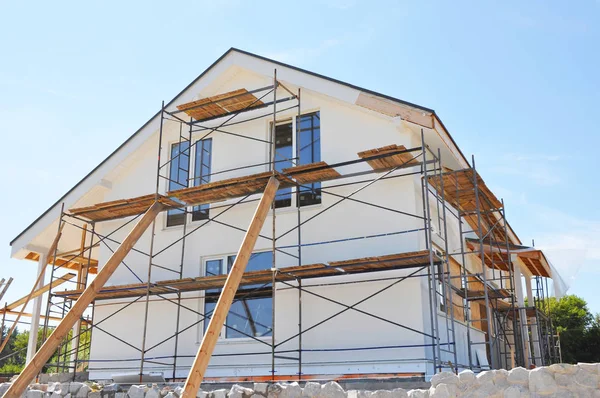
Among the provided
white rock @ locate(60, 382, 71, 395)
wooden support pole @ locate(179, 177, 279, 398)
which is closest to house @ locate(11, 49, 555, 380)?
wooden support pole @ locate(179, 177, 279, 398)

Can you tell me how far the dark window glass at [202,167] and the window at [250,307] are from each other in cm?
146

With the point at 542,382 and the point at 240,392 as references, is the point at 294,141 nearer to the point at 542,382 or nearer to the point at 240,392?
the point at 240,392

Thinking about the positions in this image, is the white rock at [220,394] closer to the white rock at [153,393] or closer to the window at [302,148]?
the white rock at [153,393]

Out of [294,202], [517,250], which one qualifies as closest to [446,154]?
[294,202]

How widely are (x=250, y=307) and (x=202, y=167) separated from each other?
377 centimetres

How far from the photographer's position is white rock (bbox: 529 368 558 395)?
7.20 meters

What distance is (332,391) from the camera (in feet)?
27.8

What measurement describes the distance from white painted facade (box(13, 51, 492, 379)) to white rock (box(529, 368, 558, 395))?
3457 millimetres

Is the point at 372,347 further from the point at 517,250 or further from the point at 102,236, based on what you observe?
the point at 102,236

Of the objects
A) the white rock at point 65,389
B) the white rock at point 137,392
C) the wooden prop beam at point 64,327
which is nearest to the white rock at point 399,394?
the white rock at point 137,392

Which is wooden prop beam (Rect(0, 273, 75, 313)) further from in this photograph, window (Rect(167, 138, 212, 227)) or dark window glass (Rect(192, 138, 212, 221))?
dark window glass (Rect(192, 138, 212, 221))

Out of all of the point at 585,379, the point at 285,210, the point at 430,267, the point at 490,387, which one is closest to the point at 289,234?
the point at 285,210

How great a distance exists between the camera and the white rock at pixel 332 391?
8453 millimetres

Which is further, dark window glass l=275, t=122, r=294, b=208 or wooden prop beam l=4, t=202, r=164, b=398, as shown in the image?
dark window glass l=275, t=122, r=294, b=208
